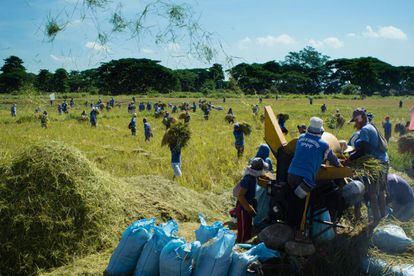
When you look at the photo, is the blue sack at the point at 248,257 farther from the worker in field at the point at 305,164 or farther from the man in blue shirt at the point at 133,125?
the man in blue shirt at the point at 133,125

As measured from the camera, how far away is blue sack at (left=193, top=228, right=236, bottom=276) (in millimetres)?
3892

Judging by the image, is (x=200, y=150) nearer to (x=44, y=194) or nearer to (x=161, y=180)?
(x=161, y=180)

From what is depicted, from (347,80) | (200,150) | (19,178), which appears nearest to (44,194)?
(19,178)

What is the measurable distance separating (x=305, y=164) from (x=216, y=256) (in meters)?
1.24

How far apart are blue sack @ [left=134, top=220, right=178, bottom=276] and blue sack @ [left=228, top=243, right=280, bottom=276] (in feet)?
2.45

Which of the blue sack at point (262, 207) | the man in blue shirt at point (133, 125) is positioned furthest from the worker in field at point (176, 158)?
the man in blue shirt at point (133, 125)

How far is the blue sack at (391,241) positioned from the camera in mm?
4387

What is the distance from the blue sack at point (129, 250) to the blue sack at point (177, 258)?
41 cm

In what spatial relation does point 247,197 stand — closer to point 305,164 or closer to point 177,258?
point 305,164

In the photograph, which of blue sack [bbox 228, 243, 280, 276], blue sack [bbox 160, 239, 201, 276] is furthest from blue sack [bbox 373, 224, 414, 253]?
blue sack [bbox 160, 239, 201, 276]

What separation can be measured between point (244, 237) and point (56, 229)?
2464 millimetres

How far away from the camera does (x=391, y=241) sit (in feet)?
14.4

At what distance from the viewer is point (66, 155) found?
597cm

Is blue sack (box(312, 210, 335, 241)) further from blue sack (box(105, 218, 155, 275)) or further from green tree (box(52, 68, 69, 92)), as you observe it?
green tree (box(52, 68, 69, 92))
